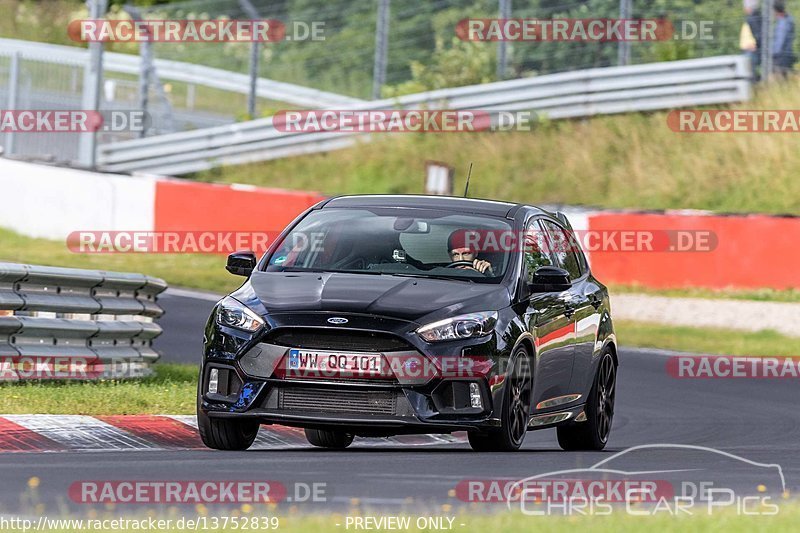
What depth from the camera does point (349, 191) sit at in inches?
1188

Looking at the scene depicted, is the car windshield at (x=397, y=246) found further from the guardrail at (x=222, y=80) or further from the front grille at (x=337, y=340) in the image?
the guardrail at (x=222, y=80)

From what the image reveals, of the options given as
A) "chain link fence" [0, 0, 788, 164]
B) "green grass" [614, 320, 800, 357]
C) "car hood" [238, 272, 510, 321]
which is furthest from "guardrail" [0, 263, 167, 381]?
"chain link fence" [0, 0, 788, 164]

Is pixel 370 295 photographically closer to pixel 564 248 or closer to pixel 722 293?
pixel 564 248

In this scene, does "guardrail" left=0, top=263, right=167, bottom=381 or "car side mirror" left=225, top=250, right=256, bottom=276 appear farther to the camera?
"guardrail" left=0, top=263, right=167, bottom=381

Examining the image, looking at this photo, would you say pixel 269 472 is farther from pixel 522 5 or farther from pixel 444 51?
pixel 444 51

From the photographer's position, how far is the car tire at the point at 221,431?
9.69 meters

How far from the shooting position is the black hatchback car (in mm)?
9289

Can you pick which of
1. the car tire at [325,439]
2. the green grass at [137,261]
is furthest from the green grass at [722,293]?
the car tire at [325,439]

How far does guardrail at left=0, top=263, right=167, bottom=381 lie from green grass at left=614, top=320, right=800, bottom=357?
7480 millimetres

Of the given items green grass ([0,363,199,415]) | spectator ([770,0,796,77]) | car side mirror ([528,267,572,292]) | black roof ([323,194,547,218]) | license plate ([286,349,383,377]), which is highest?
spectator ([770,0,796,77])

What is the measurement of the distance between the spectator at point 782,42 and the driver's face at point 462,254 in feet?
56.1

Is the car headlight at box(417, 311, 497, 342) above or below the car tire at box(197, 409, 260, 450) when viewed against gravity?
above

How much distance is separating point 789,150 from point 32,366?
17562mm

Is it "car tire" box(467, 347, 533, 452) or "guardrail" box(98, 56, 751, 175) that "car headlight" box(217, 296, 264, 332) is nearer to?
"car tire" box(467, 347, 533, 452)
